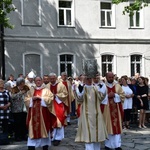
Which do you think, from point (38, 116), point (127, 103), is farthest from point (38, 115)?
point (127, 103)

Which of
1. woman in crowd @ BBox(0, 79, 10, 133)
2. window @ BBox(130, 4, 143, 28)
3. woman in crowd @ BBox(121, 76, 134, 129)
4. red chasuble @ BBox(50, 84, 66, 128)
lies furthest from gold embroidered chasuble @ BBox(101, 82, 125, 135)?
window @ BBox(130, 4, 143, 28)

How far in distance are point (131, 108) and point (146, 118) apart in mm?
1860

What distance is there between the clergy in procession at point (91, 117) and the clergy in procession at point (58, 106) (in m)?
2.09

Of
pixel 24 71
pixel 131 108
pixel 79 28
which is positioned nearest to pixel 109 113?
pixel 131 108

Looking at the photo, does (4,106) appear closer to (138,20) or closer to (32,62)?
(32,62)

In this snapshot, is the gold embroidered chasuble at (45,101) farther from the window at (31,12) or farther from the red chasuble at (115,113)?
the window at (31,12)

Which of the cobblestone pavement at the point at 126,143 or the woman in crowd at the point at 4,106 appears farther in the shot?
the woman in crowd at the point at 4,106

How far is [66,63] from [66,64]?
6cm

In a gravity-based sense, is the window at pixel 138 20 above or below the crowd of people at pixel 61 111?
above

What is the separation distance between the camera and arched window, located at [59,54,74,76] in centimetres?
2483

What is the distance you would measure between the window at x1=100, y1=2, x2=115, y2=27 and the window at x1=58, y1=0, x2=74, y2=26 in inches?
86.0

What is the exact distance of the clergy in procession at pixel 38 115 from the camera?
9812 millimetres

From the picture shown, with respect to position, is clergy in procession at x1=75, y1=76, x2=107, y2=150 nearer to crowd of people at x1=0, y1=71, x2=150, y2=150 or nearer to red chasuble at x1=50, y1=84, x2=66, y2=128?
crowd of people at x1=0, y1=71, x2=150, y2=150

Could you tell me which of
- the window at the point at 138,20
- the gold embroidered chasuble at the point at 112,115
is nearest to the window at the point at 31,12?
the window at the point at 138,20
